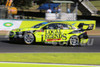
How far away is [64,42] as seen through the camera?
13461mm

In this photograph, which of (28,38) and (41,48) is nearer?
(41,48)

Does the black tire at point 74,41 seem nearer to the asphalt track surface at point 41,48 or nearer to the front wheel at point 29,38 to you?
the asphalt track surface at point 41,48

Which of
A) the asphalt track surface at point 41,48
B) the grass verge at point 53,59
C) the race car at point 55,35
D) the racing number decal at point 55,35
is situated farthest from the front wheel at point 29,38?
the grass verge at point 53,59

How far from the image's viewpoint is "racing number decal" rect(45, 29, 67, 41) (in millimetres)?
13289

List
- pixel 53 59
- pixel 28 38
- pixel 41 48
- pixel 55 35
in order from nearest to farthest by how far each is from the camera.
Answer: pixel 53 59 < pixel 41 48 < pixel 55 35 < pixel 28 38

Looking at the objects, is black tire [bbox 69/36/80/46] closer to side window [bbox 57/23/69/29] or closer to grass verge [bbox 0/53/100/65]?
side window [bbox 57/23/69/29]

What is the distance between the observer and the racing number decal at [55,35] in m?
13.3

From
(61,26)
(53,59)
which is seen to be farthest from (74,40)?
(53,59)

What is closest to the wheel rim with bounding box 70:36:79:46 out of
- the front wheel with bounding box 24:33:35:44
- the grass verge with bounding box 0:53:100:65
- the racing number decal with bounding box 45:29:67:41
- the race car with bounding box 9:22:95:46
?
the race car with bounding box 9:22:95:46

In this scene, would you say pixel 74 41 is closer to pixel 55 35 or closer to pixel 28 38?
pixel 55 35

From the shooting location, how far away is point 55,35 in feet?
43.7

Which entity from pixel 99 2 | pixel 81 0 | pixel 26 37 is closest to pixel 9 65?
pixel 26 37

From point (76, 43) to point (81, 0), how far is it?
33262mm

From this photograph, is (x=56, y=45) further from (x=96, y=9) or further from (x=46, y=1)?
(x=96, y=9)
